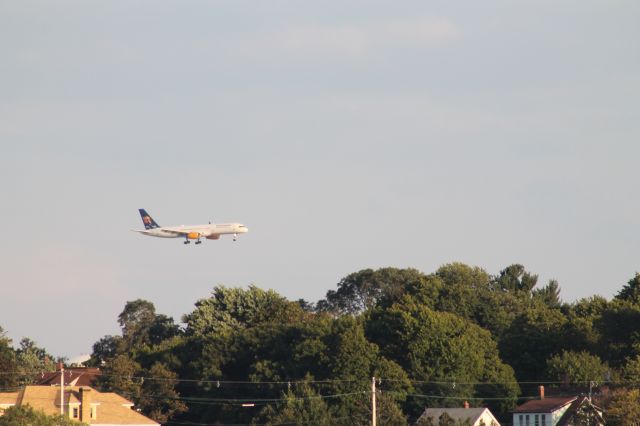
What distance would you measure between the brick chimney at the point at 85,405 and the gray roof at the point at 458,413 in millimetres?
28671

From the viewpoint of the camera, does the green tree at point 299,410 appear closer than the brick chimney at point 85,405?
No

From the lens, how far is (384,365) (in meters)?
141

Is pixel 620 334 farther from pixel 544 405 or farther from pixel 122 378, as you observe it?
pixel 122 378

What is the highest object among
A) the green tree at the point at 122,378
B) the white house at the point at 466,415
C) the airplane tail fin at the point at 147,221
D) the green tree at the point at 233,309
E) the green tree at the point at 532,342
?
the airplane tail fin at the point at 147,221

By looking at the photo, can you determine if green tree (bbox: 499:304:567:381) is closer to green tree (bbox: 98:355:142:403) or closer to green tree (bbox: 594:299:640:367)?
green tree (bbox: 594:299:640:367)

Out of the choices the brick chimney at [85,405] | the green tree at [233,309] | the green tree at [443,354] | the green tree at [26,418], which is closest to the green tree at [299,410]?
the green tree at [443,354]

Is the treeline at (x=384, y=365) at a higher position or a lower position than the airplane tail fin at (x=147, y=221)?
lower

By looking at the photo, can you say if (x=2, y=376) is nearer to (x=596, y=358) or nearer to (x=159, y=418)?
(x=159, y=418)

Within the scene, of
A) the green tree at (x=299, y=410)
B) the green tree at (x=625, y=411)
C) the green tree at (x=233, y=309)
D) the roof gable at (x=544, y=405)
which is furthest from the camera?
the green tree at (x=233, y=309)

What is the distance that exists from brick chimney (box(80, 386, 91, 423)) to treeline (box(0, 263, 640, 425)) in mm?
18116

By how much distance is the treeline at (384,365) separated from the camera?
137 meters

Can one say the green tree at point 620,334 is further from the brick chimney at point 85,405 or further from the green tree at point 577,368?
the brick chimney at point 85,405

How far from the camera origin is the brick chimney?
386 feet

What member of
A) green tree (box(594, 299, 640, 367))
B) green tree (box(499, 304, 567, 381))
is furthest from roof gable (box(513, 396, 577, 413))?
green tree (box(594, 299, 640, 367))
